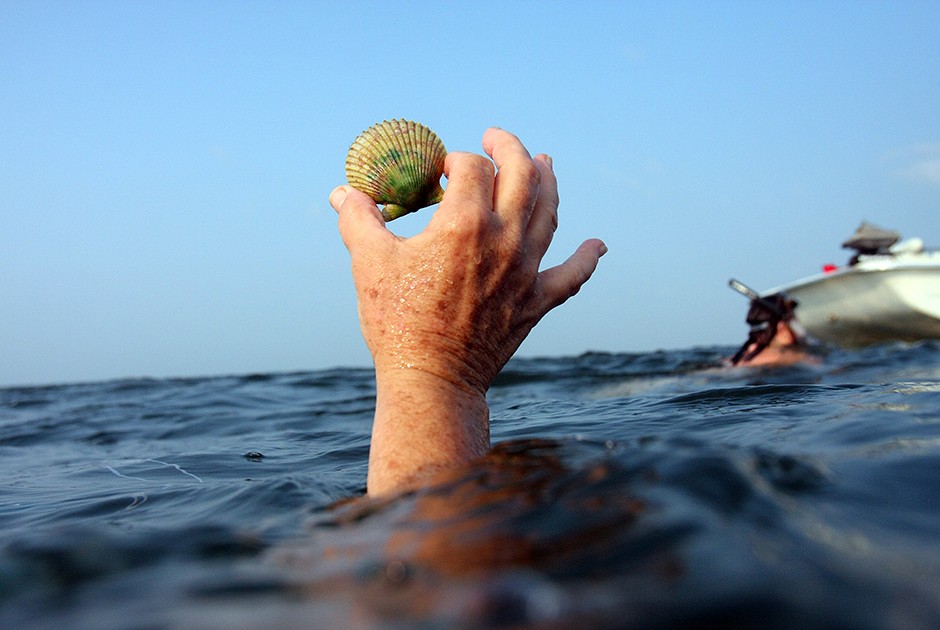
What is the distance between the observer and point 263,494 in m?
3.00

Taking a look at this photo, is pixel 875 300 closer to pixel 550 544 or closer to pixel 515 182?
pixel 515 182

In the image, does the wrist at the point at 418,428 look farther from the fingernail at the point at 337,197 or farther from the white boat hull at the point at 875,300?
the white boat hull at the point at 875,300

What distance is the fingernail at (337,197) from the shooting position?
8.32 feet

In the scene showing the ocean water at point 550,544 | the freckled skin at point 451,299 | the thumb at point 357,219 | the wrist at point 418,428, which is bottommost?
the ocean water at point 550,544

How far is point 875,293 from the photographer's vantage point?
539 inches

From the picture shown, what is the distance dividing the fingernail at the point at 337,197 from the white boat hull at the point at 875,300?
41.7 feet

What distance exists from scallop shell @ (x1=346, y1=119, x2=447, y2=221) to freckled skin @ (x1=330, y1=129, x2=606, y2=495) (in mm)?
386

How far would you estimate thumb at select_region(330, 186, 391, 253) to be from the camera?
2281 millimetres

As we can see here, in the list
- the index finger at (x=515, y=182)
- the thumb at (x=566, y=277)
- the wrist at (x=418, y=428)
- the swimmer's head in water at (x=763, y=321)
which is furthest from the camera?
the swimmer's head in water at (x=763, y=321)

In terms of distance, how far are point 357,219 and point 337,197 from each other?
Answer: 264mm

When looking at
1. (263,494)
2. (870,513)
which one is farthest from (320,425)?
(870,513)

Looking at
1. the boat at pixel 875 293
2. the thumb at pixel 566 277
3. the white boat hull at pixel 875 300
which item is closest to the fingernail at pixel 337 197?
the thumb at pixel 566 277

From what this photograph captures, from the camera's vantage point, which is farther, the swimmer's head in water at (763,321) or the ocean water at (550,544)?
the swimmer's head in water at (763,321)

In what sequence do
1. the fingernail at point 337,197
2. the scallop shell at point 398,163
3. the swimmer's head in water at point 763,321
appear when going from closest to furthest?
the fingernail at point 337,197 → the scallop shell at point 398,163 → the swimmer's head in water at point 763,321
